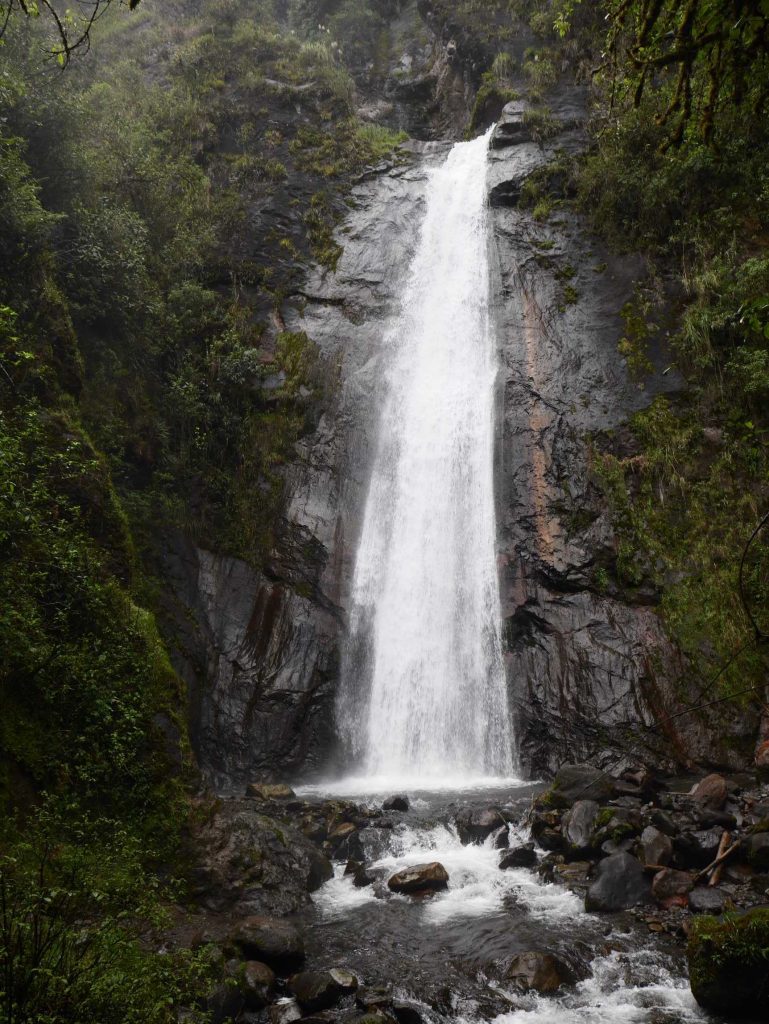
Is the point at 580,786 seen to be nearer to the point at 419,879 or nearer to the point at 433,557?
the point at 419,879

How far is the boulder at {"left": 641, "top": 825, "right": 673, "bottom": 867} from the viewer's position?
734cm

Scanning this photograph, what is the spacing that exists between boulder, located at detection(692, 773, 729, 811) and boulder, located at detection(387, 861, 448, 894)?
12.4ft

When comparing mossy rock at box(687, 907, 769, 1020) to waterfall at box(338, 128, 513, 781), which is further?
waterfall at box(338, 128, 513, 781)

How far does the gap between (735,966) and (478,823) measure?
4.34 metres

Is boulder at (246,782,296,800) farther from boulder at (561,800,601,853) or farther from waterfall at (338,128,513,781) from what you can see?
boulder at (561,800,601,853)

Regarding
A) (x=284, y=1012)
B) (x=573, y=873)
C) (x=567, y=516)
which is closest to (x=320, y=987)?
(x=284, y=1012)

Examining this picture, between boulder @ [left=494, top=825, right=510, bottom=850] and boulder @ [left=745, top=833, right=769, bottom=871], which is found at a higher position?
boulder @ [left=745, top=833, right=769, bottom=871]

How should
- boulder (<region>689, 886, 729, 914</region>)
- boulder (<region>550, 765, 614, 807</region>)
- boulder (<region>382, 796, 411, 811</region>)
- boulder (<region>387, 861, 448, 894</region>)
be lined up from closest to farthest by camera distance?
boulder (<region>689, 886, 729, 914</region>), boulder (<region>387, 861, 448, 894</region>), boulder (<region>550, 765, 614, 807</region>), boulder (<region>382, 796, 411, 811</region>)

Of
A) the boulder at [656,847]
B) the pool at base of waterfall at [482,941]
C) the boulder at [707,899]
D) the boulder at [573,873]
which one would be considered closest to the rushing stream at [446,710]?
the pool at base of waterfall at [482,941]

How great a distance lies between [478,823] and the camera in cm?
902

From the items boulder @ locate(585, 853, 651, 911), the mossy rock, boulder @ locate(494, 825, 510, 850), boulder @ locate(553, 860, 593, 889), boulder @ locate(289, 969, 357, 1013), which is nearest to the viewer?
the mossy rock

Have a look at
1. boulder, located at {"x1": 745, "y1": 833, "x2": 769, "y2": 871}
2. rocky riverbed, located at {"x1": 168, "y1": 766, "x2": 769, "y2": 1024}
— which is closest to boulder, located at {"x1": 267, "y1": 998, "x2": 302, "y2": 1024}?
rocky riverbed, located at {"x1": 168, "y1": 766, "x2": 769, "y2": 1024}

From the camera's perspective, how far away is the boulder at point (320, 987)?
5.36 metres

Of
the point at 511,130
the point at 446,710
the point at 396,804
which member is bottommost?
the point at 396,804
